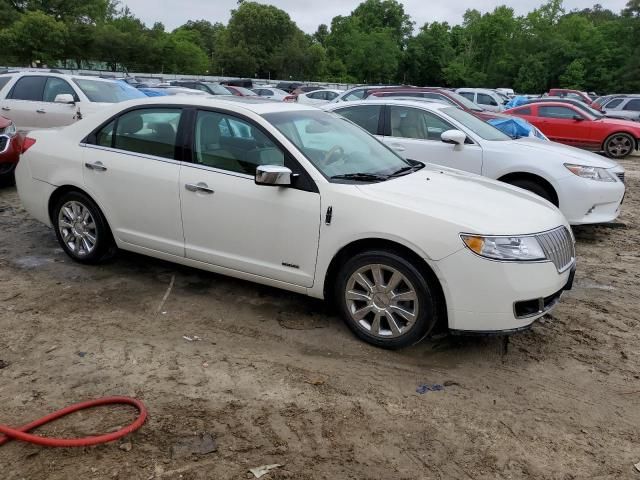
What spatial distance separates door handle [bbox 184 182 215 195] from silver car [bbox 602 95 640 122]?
19.4m

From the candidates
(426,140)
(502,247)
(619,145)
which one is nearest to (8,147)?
(426,140)

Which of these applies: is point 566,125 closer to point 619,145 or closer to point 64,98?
point 619,145

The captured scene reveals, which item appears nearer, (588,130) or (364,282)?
(364,282)

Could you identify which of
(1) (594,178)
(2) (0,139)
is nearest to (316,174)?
(1) (594,178)

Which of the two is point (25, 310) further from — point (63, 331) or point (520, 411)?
point (520, 411)

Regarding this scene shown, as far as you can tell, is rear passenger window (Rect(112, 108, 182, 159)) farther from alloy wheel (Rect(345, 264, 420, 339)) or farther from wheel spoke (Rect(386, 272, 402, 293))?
wheel spoke (Rect(386, 272, 402, 293))

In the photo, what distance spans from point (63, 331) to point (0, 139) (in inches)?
201

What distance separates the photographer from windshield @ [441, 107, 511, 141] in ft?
23.6

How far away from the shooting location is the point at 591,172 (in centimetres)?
656

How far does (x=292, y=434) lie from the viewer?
2992mm

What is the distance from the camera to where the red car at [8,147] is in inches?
312

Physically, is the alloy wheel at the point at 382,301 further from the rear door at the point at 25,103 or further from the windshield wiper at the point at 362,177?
the rear door at the point at 25,103

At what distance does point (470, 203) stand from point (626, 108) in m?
19.7

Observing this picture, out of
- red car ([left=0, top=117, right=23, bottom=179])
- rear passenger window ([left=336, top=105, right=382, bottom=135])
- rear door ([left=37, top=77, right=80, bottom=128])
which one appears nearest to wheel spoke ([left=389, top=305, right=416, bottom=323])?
rear passenger window ([left=336, top=105, right=382, bottom=135])
